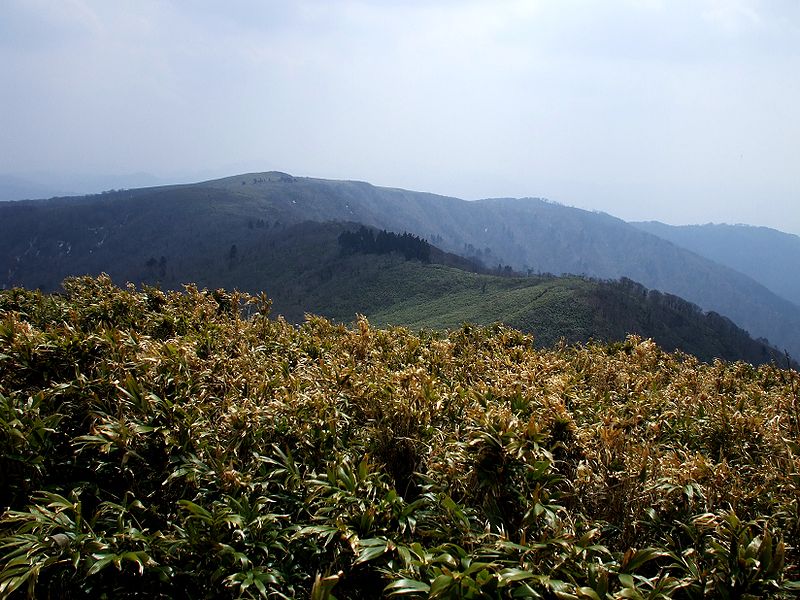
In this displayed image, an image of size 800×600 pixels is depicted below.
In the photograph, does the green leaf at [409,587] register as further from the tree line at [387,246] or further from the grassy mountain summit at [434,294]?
the tree line at [387,246]

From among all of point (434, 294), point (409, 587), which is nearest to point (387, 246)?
point (434, 294)

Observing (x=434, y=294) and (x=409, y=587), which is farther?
(x=434, y=294)

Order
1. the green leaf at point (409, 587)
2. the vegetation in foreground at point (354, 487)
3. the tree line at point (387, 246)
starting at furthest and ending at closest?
the tree line at point (387, 246), the vegetation in foreground at point (354, 487), the green leaf at point (409, 587)

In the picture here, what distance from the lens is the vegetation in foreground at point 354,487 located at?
3311mm

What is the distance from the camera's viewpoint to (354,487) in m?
3.99

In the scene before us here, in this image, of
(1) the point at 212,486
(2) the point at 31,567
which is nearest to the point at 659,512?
(1) the point at 212,486

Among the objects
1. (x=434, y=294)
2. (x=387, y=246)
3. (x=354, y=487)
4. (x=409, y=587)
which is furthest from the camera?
(x=387, y=246)

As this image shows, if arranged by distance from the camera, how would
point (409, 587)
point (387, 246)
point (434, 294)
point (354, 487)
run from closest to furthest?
point (409, 587) → point (354, 487) → point (434, 294) → point (387, 246)

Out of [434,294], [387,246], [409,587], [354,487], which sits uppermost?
[387,246]

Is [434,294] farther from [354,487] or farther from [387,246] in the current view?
[354,487]

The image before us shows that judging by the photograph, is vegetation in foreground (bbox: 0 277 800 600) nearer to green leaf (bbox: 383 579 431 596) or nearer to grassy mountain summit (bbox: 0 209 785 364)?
green leaf (bbox: 383 579 431 596)

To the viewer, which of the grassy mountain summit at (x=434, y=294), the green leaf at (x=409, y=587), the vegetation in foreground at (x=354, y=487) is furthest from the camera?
the grassy mountain summit at (x=434, y=294)

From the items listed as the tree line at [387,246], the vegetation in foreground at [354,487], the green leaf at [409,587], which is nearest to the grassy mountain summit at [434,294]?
the tree line at [387,246]

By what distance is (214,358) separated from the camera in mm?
6180
